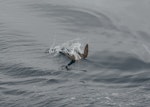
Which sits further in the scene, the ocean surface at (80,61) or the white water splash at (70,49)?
the white water splash at (70,49)

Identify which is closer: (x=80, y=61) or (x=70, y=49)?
(x=80, y=61)

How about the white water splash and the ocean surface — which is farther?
the white water splash

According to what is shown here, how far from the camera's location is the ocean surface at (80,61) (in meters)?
23.8

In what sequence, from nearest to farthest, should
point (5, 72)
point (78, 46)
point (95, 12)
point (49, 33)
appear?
point (5, 72), point (78, 46), point (49, 33), point (95, 12)

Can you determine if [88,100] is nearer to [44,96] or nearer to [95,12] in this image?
[44,96]

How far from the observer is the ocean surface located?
23812 mm

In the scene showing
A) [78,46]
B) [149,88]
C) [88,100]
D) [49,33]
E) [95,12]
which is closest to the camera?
[88,100]

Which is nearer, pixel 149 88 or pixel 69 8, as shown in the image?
pixel 149 88

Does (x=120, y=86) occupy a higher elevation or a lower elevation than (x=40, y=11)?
lower

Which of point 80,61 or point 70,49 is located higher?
point 70,49

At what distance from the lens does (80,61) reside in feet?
93.5

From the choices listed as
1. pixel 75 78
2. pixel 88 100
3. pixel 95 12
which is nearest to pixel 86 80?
pixel 75 78

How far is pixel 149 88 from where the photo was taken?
24703 mm

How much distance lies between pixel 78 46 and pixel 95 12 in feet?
29.2
